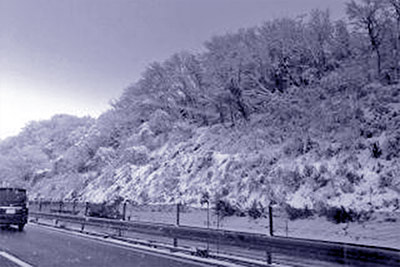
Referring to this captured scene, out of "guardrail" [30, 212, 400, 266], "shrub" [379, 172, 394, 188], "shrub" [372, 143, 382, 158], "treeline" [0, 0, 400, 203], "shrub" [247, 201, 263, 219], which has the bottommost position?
"guardrail" [30, 212, 400, 266]

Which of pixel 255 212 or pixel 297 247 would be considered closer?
pixel 297 247

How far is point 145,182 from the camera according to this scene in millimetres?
29156

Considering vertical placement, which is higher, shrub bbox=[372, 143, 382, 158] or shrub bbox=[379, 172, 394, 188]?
shrub bbox=[372, 143, 382, 158]

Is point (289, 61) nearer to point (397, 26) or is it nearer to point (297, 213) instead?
point (397, 26)

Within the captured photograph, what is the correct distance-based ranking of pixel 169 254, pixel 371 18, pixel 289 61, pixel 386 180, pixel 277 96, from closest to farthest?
1. pixel 169 254
2. pixel 386 180
3. pixel 371 18
4. pixel 277 96
5. pixel 289 61

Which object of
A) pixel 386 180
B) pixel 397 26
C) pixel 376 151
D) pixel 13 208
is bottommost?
pixel 13 208

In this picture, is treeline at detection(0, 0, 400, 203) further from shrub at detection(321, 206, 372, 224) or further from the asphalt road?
the asphalt road

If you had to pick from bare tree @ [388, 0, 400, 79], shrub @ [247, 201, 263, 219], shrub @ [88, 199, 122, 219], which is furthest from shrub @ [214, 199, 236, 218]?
bare tree @ [388, 0, 400, 79]

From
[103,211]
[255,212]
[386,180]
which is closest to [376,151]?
[386,180]

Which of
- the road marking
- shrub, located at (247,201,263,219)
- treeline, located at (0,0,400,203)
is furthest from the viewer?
treeline, located at (0,0,400,203)

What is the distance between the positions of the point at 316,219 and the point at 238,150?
1136 cm

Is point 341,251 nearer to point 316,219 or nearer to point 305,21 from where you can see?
point 316,219

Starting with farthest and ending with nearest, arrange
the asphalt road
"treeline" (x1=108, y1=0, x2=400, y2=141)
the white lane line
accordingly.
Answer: "treeline" (x1=108, y1=0, x2=400, y2=141), the asphalt road, the white lane line

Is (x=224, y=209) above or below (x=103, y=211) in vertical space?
above
